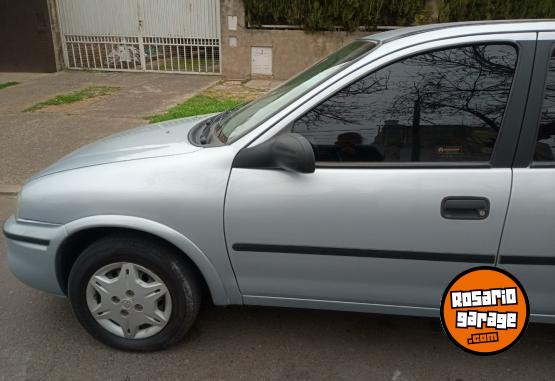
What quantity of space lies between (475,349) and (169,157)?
1756mm

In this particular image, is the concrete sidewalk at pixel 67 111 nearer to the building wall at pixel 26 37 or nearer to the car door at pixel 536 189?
the building wall at pixel 26 37

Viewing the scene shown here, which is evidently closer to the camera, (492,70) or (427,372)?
(492,70)

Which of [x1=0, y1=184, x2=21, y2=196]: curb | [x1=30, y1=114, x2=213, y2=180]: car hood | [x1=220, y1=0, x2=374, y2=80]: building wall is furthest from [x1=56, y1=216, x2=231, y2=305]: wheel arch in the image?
[x1=220, y1=0, x2=374, y2=80]: building wall

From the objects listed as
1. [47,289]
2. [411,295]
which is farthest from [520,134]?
[47,289]

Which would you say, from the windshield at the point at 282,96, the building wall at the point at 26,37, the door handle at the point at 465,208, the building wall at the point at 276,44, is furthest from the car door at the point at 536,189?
the building wall at the point at 26,37

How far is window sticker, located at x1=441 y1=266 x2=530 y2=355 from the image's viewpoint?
7.13ft

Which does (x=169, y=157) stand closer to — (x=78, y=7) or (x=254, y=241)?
(x=254, y=241)

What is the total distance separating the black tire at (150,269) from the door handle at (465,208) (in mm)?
1312

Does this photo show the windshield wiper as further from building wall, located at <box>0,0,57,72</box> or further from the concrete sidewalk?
building wall, located at <box>0,0,57,72</box>

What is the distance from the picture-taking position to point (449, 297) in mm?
2287

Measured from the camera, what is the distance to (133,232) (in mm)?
2455

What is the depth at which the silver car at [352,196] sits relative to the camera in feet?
7.07

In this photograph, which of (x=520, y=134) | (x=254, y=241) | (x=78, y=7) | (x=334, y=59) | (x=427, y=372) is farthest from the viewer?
(x=78, y=7)

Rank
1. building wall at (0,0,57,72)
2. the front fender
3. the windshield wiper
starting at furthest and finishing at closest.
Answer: building wall at (0,0,57,72)
the windshield wiper
the front fender
